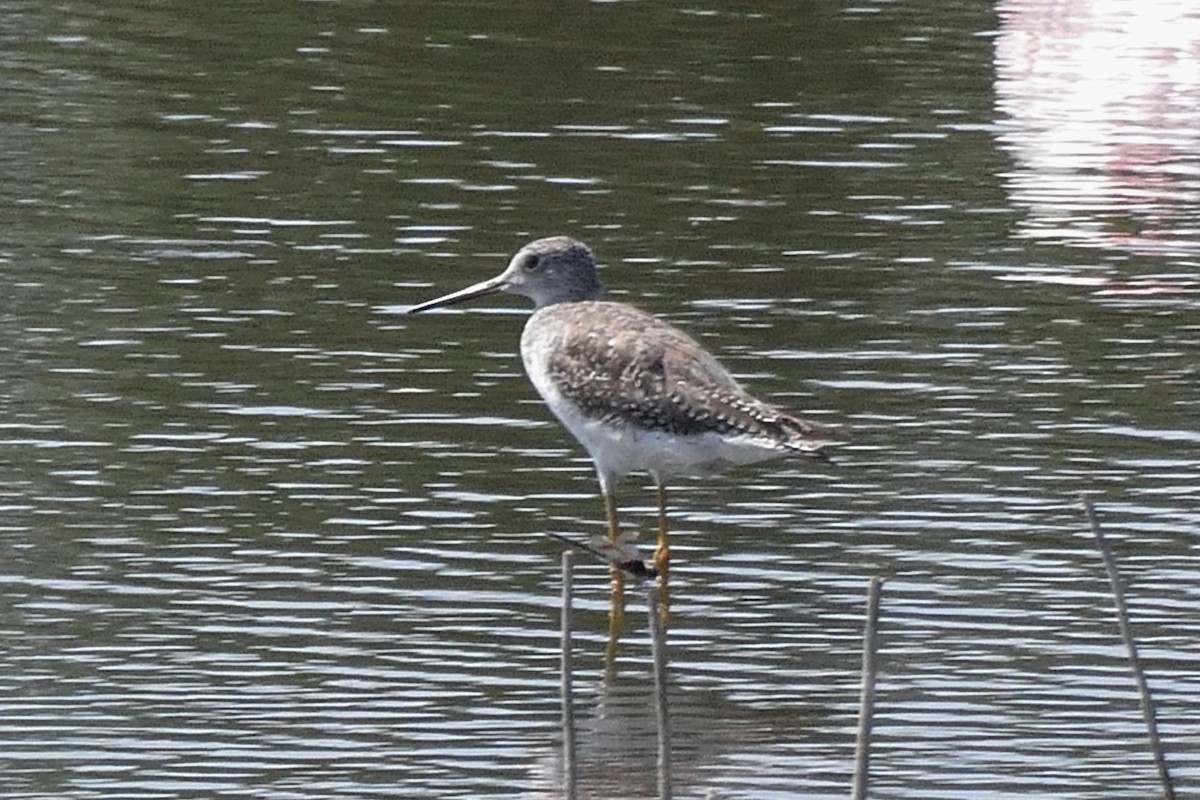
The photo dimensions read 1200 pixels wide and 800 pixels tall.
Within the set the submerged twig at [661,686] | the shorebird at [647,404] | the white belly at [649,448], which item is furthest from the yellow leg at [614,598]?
the submerged twig at [661,686]

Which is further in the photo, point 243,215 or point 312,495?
point 243,215

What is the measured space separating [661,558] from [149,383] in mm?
3532

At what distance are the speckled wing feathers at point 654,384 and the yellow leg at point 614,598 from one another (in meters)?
0.35

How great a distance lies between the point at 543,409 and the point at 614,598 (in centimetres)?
270

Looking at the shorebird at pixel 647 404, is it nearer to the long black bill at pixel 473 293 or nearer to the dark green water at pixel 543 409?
the dark green water at pixel 543 409

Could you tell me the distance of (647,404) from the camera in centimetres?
1200

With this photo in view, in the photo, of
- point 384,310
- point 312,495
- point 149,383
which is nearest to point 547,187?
point 384,310

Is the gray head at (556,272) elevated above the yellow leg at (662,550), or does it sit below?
above

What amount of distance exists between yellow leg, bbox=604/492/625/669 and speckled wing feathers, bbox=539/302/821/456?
35cm

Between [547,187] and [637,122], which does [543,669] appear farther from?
[637,122]

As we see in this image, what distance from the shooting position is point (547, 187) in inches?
754

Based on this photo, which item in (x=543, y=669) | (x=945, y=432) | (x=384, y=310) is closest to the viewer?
(x=543, y=669)

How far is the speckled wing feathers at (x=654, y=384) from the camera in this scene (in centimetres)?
1174

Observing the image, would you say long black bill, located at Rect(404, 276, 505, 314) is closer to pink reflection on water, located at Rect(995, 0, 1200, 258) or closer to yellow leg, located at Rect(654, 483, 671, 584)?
yellow leg, located at Rect(654, 483, 671, 584)
